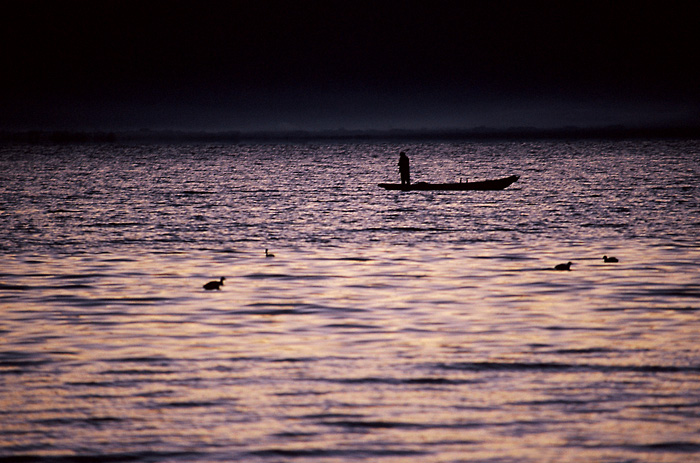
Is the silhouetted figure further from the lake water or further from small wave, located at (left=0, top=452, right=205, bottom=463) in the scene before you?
small wave, located at (left=0, top=452, right=205, bottom=463)

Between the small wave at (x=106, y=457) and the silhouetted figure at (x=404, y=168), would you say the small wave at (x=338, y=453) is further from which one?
the silhouetted figure at (x=404, y=168)

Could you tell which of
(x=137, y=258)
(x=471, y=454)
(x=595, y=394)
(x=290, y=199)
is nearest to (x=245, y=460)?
(x=471, y=454)

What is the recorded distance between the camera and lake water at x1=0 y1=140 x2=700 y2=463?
10.2 m

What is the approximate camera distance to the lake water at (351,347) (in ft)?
33.5

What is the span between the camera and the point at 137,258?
91.2 feet

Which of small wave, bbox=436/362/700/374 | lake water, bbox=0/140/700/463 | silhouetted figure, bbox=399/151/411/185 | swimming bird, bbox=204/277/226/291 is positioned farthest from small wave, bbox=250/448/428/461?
silhouetted figure, bbox=399/151/411/185

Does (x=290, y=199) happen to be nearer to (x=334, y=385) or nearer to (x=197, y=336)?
(x=197, y=336)

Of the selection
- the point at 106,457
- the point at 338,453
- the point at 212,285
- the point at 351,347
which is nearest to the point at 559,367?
the point at 351,347

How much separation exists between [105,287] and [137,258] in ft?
19.8

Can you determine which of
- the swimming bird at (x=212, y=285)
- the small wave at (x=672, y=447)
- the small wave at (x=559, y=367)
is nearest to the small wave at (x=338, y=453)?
the small wave at (x=672, y=447)

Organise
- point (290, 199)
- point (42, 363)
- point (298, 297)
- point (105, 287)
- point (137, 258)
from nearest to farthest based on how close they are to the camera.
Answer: point (42, 363) → point (298, 297) → point (105, 287) → point (137, 258) → point (290, 199)

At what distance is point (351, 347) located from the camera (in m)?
14.9

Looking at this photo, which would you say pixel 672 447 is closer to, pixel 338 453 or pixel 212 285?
pixel 338 453

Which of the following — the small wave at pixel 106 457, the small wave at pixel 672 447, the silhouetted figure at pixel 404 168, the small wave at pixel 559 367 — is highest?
the silhouetted figure at pixel 404 168
